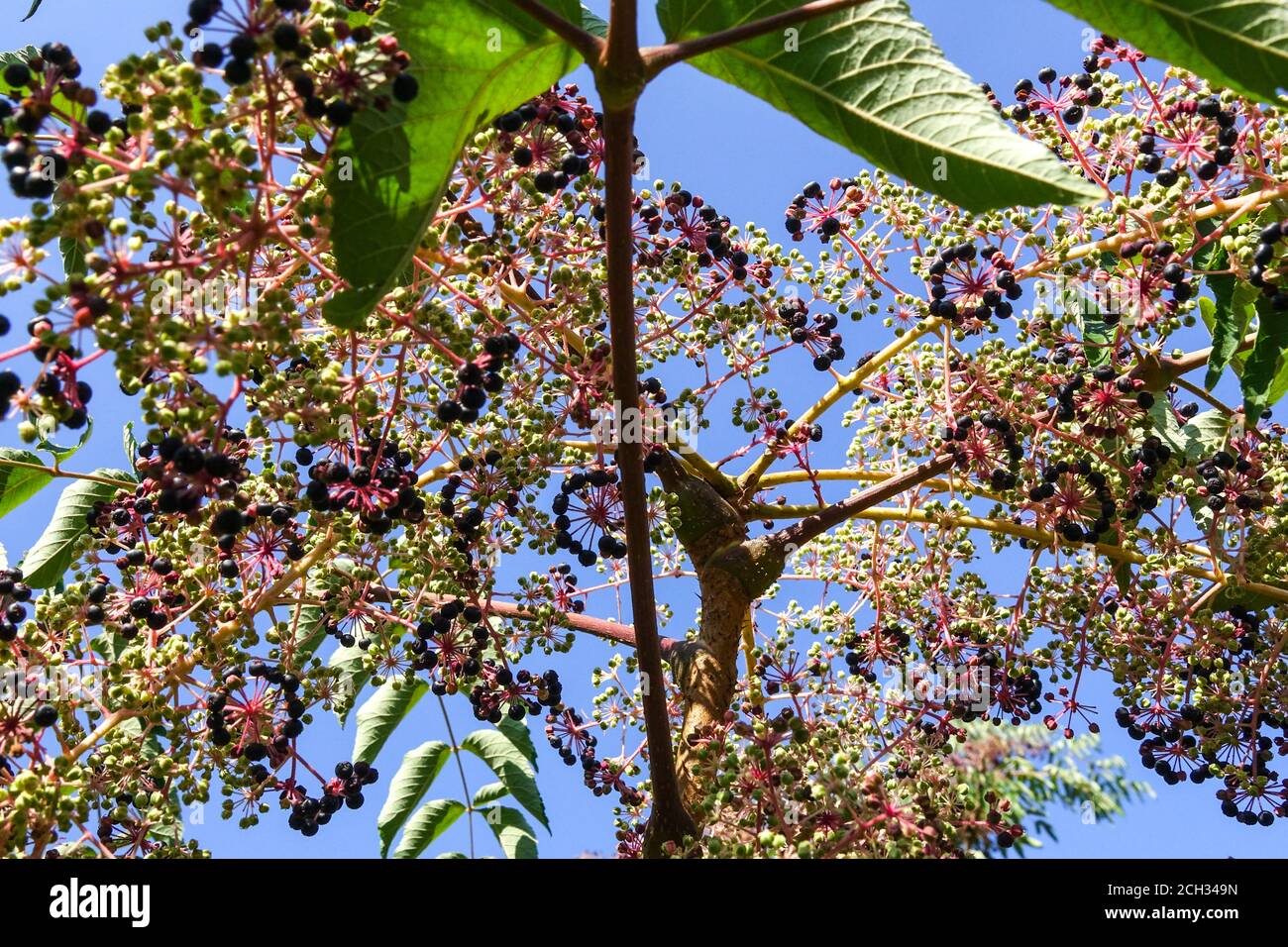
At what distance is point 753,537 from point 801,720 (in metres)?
1.05

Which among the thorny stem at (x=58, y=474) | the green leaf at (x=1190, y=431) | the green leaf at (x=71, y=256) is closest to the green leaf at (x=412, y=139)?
the green leaf at (x=71, y=256)

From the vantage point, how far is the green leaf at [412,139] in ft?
5.96

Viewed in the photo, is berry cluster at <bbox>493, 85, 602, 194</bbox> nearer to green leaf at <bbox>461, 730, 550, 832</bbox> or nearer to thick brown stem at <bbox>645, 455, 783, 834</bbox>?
thick brown stem at <bbox>645, 455, 783, 834</bbox>

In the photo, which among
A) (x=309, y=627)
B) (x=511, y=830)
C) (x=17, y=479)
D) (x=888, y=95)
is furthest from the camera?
(x=511, y=830)

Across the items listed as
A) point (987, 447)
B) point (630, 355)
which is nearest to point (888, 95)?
point (630, 355)

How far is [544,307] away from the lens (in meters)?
2.60

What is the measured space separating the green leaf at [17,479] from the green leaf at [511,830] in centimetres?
189

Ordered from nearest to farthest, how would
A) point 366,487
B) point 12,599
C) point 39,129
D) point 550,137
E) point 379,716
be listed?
point 39,129 < point 366,487 < point 550,137 < point 12,599 < point 379,716

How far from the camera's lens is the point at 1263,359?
2.85 metres

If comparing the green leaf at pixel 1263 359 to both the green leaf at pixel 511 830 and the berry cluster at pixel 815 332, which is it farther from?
the green leaf at pixel 511 830

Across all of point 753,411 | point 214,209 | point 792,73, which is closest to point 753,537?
point 753,411

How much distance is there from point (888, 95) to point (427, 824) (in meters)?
3.13

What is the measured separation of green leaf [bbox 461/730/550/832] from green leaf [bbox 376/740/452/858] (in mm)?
115

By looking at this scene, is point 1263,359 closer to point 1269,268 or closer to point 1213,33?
point 1269,268
